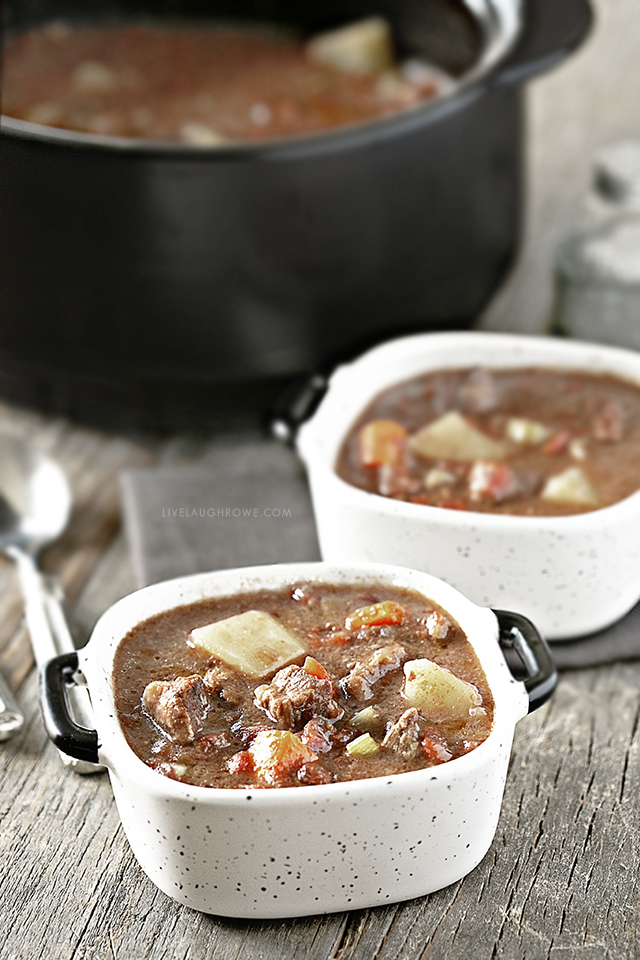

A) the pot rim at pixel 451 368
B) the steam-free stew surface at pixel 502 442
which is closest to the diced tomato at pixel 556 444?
the steam-free stew surface at pixel 502 442

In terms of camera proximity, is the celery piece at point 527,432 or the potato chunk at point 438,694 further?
the celery piece at point 527,432

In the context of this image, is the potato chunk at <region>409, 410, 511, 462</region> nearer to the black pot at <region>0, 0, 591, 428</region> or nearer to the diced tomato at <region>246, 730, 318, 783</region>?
the black pot at <region>0, 0, 591, 428</region>

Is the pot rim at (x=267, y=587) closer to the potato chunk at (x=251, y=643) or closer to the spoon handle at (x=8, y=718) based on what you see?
the potato chunk at (x=251, y=643)

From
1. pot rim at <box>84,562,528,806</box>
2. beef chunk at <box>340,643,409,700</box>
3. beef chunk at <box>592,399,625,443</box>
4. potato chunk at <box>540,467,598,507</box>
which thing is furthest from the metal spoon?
beef chunk at <box>592,399,625,443</box>

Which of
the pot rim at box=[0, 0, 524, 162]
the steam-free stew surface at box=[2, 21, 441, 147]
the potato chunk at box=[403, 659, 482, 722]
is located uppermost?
the pot rim at box=[0, 0, 524, 162]

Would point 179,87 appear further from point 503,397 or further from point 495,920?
point 495,920

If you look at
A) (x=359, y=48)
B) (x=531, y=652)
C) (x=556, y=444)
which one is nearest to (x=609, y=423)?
(x=556, y=444)
